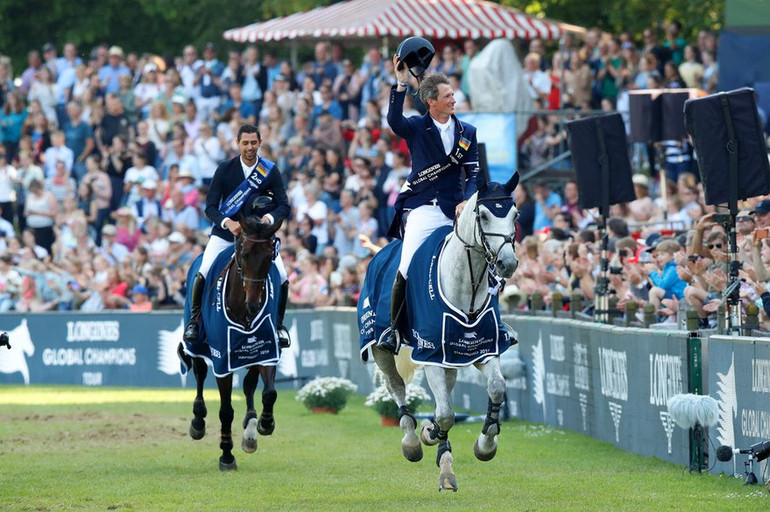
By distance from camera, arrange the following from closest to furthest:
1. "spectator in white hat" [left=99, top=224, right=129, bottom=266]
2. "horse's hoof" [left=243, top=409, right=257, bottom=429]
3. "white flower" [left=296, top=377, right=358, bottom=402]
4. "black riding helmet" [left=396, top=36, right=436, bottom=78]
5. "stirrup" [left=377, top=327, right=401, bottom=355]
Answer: "black riding helmet" [left=396, top=36, right=436, bottom=78] → "stirrup" [left=377, top=327, right=401, bottom=355] → "horse's hoof" [left=243, top=409, right=257, bottom=429] → "white flower" [left=296, top=377, right=358, bottom=402] → "spectator in white hat" [left=99, top=224, right=129, bottom=266]

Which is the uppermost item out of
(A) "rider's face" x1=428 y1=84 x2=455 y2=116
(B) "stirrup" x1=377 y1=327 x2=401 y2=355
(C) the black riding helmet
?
(C) the black riding helmet

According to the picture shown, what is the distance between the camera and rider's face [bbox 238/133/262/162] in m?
14.4

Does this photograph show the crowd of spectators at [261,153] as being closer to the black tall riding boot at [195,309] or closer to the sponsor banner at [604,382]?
the sponsor banner at [604,382]

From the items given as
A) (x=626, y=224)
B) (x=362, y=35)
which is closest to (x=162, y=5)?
(x=362, y=35)

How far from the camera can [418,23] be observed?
3061cm

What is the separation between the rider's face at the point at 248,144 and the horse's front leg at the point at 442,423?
3.30 m

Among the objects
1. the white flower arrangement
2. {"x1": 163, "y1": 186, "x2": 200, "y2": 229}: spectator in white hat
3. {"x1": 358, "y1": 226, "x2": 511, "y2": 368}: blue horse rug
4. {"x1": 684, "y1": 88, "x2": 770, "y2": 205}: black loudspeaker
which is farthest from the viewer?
{"x1": 163, "y1": 186, "x2": 200, "y2": 229}: spectator in white hat

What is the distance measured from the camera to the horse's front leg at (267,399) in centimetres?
1443

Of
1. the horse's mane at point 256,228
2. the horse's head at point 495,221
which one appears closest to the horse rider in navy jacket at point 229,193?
the horse's mane at point 256,228

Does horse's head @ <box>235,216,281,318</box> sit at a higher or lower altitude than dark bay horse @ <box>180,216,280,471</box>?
higher

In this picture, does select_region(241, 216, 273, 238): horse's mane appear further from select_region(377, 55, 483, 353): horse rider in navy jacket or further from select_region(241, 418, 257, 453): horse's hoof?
select_region(241, 418, 257, 453): horse's hoof

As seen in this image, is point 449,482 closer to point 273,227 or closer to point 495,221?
point 495,221

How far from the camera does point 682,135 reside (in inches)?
796

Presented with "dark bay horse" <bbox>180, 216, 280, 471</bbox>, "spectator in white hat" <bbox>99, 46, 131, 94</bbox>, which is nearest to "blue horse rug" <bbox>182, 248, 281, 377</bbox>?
"dark bay horse" <bbox>180, 216, 280, 471</bbox>
